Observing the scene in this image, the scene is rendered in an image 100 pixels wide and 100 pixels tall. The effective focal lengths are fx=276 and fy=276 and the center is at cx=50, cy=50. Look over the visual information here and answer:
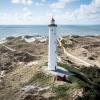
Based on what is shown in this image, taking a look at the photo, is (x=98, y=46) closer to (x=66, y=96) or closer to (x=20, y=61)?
(x=20, y=61)

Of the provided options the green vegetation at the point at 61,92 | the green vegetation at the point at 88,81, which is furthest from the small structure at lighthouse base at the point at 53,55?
the green vegetation at the point at 61,92

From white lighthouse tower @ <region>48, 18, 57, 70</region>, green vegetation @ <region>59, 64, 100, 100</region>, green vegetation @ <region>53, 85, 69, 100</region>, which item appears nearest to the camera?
green vegetation @ <region>59, 64, 100, 100</region>

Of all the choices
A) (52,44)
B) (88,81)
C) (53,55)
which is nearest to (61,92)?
(88,81)

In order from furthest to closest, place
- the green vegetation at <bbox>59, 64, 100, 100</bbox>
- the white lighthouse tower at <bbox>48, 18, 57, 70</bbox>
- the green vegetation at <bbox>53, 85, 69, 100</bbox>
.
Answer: the white lighthouse tower at <bbox>48, 18, 57, 70</bbox> < the green vegetation at <bbox>53, 85, 69, 100</bbox> < the green vegetation at <bbox>59, 64, 100, 100</bbox>

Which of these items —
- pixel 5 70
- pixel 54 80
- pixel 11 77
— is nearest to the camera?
pixel 54 80

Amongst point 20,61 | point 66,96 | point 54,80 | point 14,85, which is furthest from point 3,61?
point 66,96

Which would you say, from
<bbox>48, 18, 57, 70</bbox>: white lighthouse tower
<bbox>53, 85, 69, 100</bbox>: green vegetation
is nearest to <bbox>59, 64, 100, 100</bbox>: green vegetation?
Result: <bbox>53, 85, 69, 100</bbox>: green vegetation

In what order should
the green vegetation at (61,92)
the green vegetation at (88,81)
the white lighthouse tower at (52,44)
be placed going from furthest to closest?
the white lighthouse tower at (52,44) < the green vegetation at (61,92) < the green vegetation at (88,81)

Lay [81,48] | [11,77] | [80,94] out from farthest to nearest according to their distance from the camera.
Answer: [81,48], [11,77], [80,94]

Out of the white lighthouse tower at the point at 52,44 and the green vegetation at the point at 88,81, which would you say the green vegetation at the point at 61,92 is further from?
the white lighthouse tower at the point at 52,44

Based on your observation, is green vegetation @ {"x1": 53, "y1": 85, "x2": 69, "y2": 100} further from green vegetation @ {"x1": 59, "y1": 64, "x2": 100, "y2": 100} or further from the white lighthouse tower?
the white lighthouse tower

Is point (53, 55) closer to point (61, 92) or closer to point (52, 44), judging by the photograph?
point (52, 44)
